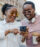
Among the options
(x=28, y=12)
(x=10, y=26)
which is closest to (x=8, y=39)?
(x=10, y=26)

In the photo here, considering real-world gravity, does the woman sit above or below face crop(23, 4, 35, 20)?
below

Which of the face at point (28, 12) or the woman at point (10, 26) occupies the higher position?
the face at point (28, 12)

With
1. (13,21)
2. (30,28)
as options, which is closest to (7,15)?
(13,21)

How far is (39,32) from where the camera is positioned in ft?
3.47

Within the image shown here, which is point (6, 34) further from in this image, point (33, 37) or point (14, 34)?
point (33, 37)

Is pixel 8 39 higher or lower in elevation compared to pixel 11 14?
lower

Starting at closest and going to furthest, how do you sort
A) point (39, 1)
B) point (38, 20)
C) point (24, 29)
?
point (24, 29) < point (38, 20) < point (39, 1)

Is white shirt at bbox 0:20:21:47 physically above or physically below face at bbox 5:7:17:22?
below

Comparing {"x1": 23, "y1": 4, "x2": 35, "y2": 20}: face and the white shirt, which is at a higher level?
{"x1": 23, "y1": 4, "x2": 35, "y2": 20}: face

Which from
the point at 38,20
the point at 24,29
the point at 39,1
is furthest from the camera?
the point at 39,1

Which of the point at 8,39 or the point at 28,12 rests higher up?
the point at 28,12

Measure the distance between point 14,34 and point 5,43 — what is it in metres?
0.07

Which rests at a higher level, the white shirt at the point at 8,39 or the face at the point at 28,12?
the face at the point at 28,12

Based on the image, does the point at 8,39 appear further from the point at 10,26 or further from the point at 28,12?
the point at 28,12
